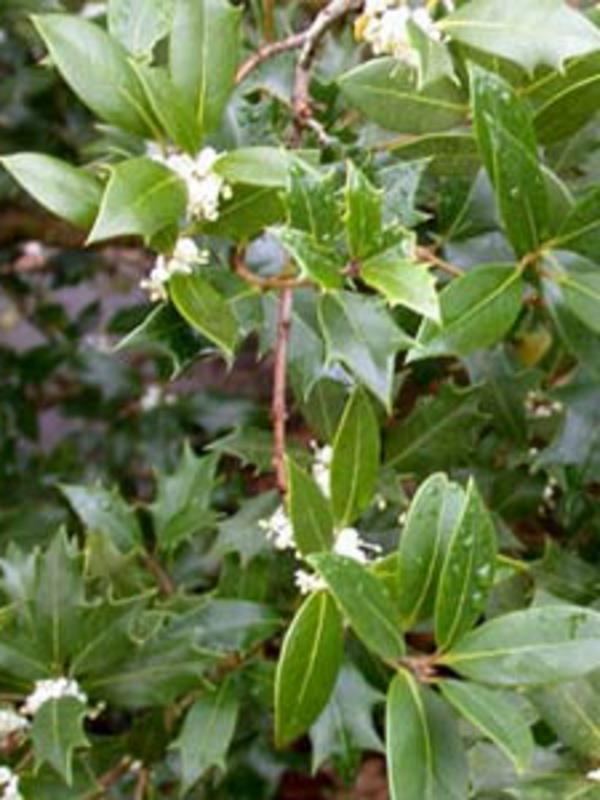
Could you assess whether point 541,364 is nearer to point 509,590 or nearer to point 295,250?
point 509,590

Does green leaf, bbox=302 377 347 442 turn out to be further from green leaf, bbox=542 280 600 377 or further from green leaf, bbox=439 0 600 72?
green leaf, bbox=439 0 600 72

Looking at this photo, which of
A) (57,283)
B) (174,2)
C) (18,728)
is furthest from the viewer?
(57,283)

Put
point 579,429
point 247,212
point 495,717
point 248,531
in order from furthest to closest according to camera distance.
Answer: point 248,531 → point 579,429 → point 247,212 → point 495,717

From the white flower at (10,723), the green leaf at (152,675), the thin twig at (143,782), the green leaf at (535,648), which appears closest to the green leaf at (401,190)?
the green leaf at (535,648)

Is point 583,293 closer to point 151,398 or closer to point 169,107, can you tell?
point 169,107

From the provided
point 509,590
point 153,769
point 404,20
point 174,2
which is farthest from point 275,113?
point 153,769

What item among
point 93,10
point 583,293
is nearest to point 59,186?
point 583,293
